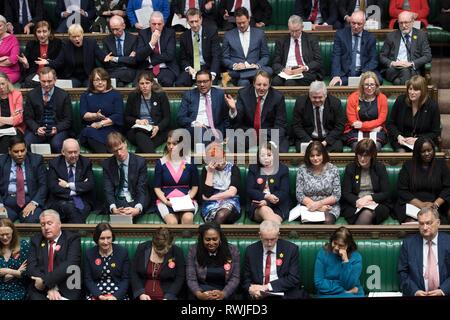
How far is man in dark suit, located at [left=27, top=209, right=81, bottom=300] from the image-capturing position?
23.0ft

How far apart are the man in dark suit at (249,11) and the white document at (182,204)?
7.42 feet

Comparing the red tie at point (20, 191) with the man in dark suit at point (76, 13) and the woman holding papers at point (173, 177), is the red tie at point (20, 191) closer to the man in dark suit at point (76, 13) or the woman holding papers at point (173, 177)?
the woman holding papers at point (173, 177)

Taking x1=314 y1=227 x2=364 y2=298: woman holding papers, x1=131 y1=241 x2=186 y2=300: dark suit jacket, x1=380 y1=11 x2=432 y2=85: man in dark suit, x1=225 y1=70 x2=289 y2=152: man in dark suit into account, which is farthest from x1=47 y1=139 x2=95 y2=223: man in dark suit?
x1=380 y1=11 x2=432 y2=85: man in dark suit

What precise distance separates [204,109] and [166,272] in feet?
5.77

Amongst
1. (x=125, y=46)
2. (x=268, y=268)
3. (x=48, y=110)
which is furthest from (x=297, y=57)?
(x=268, y=268)

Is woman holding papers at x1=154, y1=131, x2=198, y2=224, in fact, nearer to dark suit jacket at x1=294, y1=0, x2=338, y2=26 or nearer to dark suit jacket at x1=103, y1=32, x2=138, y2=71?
dark suit jacket at x1=103, y1=32, x2=138, y2=71

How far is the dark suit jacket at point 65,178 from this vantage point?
7781 millimetres

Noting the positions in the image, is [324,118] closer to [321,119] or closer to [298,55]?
[321,119]

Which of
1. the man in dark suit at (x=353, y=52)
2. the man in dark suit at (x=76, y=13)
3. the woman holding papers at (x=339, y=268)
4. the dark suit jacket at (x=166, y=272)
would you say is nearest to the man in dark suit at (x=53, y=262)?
the dark suit jacket at (x=166, y=272)

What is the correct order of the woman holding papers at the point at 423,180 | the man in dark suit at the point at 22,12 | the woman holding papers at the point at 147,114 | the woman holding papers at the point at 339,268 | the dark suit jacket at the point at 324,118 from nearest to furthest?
the woman holding papers at the point at 339,268
the woman holding papers at the point at 423,180
the dark suit jacket at the point at 324,118
the woman holding papers at the point at 147,114
the man in dark suit at the point at 22,12

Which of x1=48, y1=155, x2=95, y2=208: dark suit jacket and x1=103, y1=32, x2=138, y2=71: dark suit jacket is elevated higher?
x1=103, y1=32, x2=138, y2=71: dark suit jacket

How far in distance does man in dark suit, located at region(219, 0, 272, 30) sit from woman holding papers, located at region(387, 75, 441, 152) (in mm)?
1840

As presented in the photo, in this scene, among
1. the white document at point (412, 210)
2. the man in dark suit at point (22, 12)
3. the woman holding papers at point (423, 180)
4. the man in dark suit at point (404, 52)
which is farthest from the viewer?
the man in dark suit at point (22, 12)
